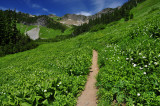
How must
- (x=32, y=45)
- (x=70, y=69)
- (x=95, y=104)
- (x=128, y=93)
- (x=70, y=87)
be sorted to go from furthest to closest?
(x=32, y=45)
(x=70, y=69)
(x=70, y=87)
(x=95, y=104)
(x=128, y=93)

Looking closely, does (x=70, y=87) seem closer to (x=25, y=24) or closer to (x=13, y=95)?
(x=13, y=95)

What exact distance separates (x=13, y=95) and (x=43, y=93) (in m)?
1.37

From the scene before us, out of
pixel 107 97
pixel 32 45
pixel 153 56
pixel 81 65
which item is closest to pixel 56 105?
pixel 107 97

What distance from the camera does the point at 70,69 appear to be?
7.58 metres

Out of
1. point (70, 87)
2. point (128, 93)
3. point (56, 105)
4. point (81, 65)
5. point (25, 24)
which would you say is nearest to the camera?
point (128, 93)

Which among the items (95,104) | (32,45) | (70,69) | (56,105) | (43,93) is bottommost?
(95,104)

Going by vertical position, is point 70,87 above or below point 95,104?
above

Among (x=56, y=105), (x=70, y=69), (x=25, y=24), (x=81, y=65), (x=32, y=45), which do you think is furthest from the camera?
(x=25, y=24)

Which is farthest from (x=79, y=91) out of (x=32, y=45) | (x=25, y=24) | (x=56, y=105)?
(x=25, y=24)

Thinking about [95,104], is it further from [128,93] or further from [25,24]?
[25,24]

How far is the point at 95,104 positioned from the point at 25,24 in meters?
235

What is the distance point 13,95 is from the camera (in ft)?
14.5

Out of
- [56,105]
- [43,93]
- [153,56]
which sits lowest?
[56,105]

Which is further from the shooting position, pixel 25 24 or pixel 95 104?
pixel 25 24
